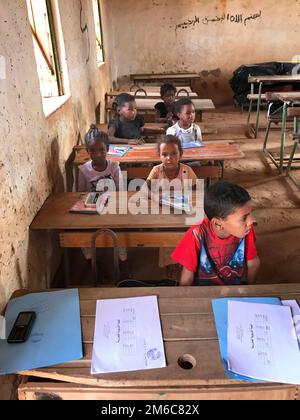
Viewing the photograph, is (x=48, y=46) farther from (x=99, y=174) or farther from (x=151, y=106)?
(x=151, y=106)

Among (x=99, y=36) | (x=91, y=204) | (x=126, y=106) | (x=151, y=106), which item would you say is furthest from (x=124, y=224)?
(x=99, y=36)

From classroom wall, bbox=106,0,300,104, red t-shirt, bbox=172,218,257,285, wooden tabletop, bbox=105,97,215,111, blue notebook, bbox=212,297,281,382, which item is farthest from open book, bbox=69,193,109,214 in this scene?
classroom wall, bbox=106,0,300,104

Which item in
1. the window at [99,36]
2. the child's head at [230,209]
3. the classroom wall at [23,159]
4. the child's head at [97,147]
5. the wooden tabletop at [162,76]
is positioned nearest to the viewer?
the child's head at [230,209]

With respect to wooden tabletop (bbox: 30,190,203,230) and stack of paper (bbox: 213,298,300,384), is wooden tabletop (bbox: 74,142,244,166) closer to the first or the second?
wooden tabletop (bbox: 30,190,203,230)

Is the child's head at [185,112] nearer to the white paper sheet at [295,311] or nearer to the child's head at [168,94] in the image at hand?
the child's head at [168,94]

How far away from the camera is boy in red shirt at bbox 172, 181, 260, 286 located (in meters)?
1.43

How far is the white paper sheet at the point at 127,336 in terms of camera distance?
106 centimetres

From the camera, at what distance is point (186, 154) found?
3.05m

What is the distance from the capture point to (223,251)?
1.56 m

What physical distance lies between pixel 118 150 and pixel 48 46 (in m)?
1.06

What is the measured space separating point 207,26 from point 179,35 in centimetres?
61

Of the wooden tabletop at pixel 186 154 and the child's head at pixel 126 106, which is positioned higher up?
the child's head at pixel 126 106

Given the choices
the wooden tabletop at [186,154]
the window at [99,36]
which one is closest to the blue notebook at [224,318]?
the wooden tabletop at [186,154]

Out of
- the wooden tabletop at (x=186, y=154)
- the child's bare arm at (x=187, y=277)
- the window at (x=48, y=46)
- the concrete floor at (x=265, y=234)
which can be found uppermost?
the window at (x=48, y=46)
